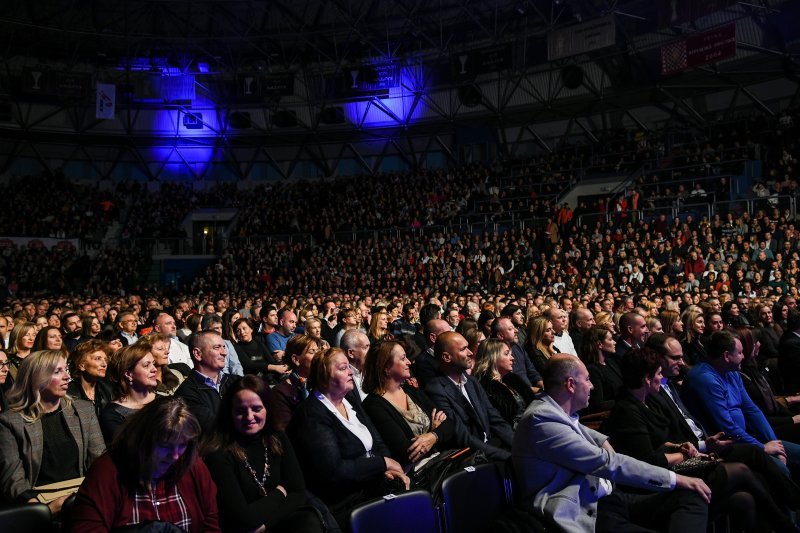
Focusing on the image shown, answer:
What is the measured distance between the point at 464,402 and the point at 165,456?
9.58 feet

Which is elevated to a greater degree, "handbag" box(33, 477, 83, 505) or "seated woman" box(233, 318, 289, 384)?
"seated woman" box(233, 318, 289, 384)

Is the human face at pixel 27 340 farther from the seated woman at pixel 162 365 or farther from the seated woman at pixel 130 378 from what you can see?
the seated woman at pixel 130 378

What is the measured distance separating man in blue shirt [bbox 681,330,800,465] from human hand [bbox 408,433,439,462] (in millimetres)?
2390

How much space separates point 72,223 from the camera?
3297cm

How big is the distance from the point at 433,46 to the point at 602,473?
1117 inches

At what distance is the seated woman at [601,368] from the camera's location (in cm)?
679

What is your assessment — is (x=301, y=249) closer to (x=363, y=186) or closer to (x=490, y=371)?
(x=363, y=186)

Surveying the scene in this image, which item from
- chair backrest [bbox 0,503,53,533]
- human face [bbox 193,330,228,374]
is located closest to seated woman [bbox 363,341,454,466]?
human face [bbox 193,330,228,374]

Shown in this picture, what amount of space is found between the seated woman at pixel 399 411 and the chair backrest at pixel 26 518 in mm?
2284

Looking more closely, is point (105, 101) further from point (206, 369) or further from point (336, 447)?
point (336, 447)

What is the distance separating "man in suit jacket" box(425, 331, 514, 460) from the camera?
18.1ft

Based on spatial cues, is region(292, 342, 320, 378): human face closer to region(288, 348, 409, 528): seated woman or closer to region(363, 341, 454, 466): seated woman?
region(363, 341, 454, 466): seated woman

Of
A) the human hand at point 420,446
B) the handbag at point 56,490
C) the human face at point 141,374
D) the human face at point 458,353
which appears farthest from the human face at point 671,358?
the handbag at point 56,490

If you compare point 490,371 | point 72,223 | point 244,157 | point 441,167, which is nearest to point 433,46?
point 441,167
